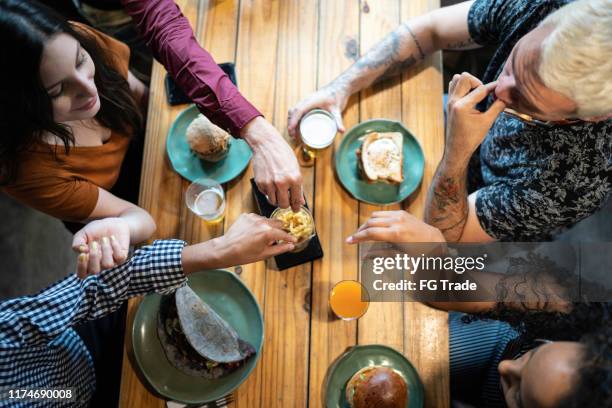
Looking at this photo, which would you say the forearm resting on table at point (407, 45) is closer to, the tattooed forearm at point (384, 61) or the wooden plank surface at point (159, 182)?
the tattooed forearm at point (384, 61)

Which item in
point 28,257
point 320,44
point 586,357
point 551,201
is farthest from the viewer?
point 28,257

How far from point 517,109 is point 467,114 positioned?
19cm

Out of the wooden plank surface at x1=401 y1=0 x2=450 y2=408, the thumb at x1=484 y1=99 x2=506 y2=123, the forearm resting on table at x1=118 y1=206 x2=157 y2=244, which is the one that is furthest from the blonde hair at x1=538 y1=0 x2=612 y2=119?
the forearm resting on table at x1=118 y1=206 x2=157 y2=244

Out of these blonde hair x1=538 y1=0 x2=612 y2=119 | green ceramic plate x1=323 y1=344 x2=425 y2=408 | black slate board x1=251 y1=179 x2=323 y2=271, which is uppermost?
blonde hair x1=538 y1=0 x2=612 y2=119

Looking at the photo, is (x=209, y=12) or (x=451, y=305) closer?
(x=451, y=305)

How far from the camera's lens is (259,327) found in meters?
1.71

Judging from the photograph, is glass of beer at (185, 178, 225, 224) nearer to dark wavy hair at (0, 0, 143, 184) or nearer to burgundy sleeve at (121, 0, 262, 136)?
burgundy sleeve at (121, 0, 262, 136)

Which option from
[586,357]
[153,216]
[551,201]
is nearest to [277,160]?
[153,216]

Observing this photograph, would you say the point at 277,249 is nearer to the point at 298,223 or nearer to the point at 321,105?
the point at 298,223

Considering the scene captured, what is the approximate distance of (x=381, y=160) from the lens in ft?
5.97

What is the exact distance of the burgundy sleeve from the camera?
1.70 m

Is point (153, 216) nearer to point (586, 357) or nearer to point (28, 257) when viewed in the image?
point (586, 357)

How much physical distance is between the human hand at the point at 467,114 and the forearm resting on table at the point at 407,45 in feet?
1.18

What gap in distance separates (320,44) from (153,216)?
1030 millimetres
